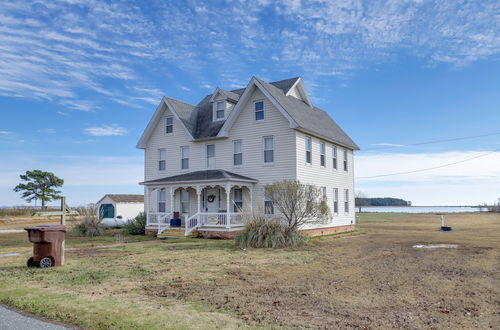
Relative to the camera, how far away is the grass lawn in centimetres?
637

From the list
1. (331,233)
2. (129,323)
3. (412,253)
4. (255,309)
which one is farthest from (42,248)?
(331,233)

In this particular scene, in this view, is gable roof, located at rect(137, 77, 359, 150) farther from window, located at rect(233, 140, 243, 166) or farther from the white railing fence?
the white railing fence

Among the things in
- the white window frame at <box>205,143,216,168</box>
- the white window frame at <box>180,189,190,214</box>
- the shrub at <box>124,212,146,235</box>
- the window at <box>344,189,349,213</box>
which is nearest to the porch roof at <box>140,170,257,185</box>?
the white window frame at <box>205,143,216,168</box>

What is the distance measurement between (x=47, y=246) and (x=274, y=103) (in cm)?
1413

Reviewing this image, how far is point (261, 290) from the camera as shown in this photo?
855 cm

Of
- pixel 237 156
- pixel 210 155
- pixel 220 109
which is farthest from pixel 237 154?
pixel 220 109

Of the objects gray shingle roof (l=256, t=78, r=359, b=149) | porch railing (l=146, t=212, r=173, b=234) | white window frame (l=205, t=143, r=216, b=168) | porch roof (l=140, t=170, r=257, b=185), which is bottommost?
porch railing (l=146, t=212, r=173, b=234)

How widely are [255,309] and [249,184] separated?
1633 centimetres

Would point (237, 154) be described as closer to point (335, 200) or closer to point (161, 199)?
point (161, 199)

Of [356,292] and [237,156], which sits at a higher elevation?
[237,156]

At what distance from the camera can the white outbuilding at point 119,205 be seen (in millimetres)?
39750

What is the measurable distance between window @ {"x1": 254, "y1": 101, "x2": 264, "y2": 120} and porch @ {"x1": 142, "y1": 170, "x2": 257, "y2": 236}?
3.63m

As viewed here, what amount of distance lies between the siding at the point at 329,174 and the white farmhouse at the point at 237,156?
6 centimetres

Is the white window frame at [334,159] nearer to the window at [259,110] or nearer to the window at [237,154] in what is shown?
the window at [259,110]
